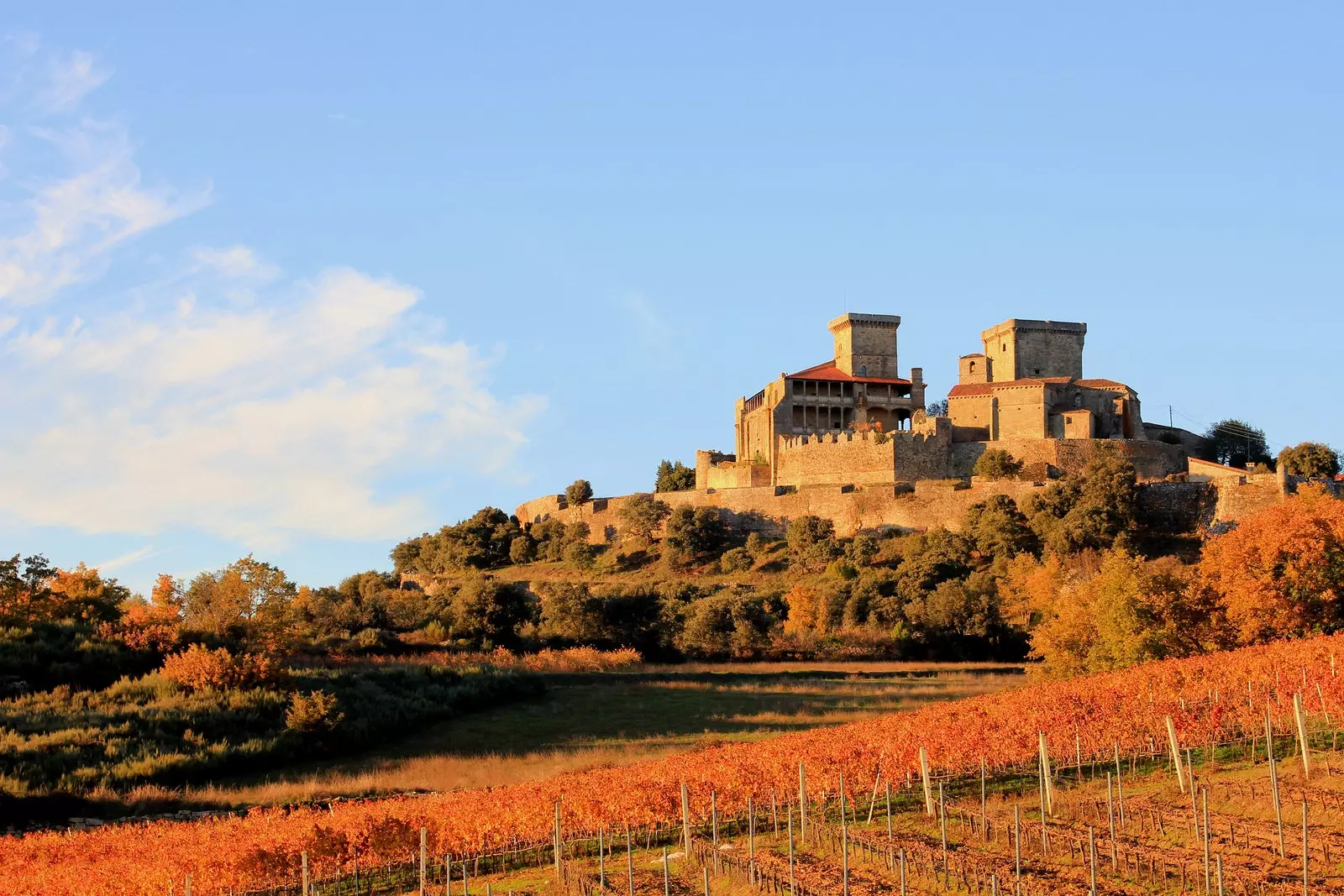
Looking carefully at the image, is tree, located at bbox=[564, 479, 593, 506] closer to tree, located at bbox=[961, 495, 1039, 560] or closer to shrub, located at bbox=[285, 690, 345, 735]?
tree, located at bbox=[961, 495, 1039, 560]

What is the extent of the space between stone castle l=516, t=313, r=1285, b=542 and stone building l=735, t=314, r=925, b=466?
0.08 meters

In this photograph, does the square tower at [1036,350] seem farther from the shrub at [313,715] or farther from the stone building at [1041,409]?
the shrub at [313,715]

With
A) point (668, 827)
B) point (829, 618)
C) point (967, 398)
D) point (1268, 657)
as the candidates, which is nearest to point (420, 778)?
point (668, 827)

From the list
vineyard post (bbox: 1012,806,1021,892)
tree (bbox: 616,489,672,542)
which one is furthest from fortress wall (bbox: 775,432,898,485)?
vineyard post (bbox: 1012,806,1021,892)

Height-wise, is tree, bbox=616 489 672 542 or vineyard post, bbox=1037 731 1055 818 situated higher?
tree, bbox=616 489 672 542

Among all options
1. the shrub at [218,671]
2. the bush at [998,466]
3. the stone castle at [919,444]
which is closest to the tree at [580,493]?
the stone castle at [919,444]

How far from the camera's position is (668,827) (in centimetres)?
1873

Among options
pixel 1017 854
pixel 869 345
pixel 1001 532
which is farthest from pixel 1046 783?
pixel 869 345

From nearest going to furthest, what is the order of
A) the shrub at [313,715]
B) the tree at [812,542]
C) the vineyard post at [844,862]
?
1. the vineyard post at [844,862]
2. the shrub at [313,715]
3. the tree at [812,542]

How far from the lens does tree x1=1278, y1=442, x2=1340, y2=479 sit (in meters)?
55.8

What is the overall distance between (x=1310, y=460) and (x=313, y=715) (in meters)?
43.6

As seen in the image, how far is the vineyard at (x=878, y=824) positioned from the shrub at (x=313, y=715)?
5937mm

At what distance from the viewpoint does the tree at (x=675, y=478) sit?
7000 centimetres

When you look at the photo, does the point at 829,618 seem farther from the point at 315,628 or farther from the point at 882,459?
the point at 315,628
